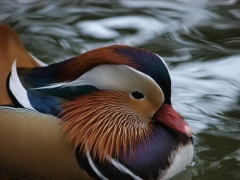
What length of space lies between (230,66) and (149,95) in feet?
5.87

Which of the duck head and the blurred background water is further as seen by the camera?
the blurred background water

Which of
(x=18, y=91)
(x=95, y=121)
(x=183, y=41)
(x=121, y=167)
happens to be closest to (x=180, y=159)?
(x=121, y=167)

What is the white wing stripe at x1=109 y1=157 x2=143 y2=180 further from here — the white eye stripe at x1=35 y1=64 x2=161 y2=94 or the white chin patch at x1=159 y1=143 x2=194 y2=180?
the white eye stripe at x1=35 y1=64 x2=161 y2=94

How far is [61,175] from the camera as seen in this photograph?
3.52m

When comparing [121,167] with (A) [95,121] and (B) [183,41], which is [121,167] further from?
(B) [183,41]

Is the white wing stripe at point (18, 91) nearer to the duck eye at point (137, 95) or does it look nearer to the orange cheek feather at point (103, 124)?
the orange cheek feather at point (103, 124)

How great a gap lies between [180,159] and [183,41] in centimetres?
198

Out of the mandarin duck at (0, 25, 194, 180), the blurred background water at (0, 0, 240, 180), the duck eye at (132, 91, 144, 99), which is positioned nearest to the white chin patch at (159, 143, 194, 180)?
the mandarin duck at (0, 25, 194, 180)

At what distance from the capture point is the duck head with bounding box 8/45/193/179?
11.4ft

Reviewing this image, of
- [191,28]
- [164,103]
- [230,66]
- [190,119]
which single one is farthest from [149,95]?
[191,28]

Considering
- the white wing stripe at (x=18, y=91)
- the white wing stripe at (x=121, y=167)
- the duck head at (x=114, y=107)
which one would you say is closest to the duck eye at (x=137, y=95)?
the duck head at (x=114, y=107)

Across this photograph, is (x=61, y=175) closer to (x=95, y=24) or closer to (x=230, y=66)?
(x=230, y=66)

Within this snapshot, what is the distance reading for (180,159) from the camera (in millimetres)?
3709

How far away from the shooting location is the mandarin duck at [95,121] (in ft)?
11.4
